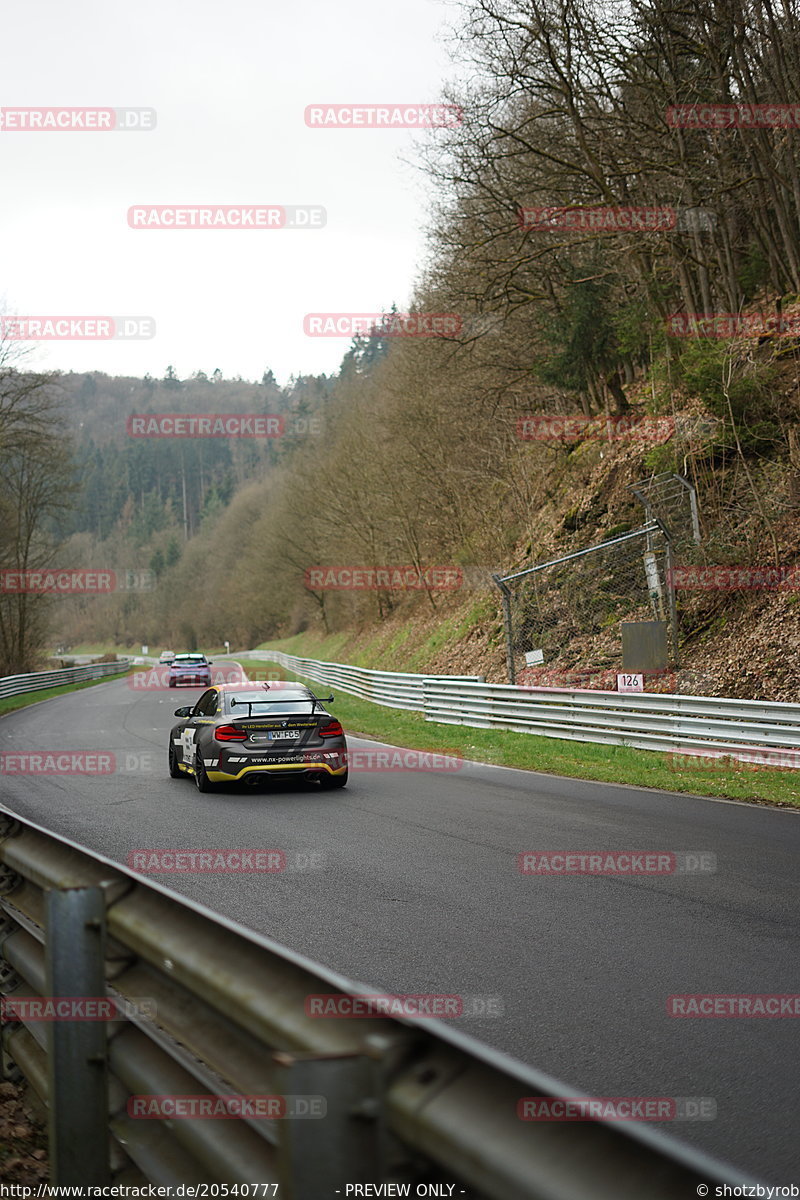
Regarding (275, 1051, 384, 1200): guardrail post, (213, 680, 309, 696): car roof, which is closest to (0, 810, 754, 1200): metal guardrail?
(275, 1051, 384, 1200): guardrail post

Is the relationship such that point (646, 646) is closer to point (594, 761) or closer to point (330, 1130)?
point (594, 761)

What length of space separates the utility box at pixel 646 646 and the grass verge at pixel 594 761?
2029 mm

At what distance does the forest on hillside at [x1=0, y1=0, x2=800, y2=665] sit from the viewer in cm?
2192

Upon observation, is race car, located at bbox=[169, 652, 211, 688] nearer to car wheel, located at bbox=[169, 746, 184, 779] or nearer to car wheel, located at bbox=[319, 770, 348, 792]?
car wheel, located at bbox=[169, 746, 184, 779]

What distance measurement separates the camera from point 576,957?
639 centimetres

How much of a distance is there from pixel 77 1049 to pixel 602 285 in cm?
2738

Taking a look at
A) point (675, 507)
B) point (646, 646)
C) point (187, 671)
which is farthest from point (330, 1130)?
point (187, 671)

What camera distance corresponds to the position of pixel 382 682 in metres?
30.8

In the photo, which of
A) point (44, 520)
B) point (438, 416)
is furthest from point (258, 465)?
point (438, 416)

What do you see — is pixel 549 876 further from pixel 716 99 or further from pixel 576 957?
pixel 716 99

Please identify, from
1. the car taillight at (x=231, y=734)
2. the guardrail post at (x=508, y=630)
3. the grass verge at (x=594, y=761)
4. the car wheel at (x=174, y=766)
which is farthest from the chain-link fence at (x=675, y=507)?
the car wheel at (x=174, y=766)

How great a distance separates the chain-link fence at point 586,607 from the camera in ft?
71.3

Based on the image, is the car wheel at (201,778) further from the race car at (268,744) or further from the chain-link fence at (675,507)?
the chain-link fence at (675,507)

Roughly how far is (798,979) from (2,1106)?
12.6ft
